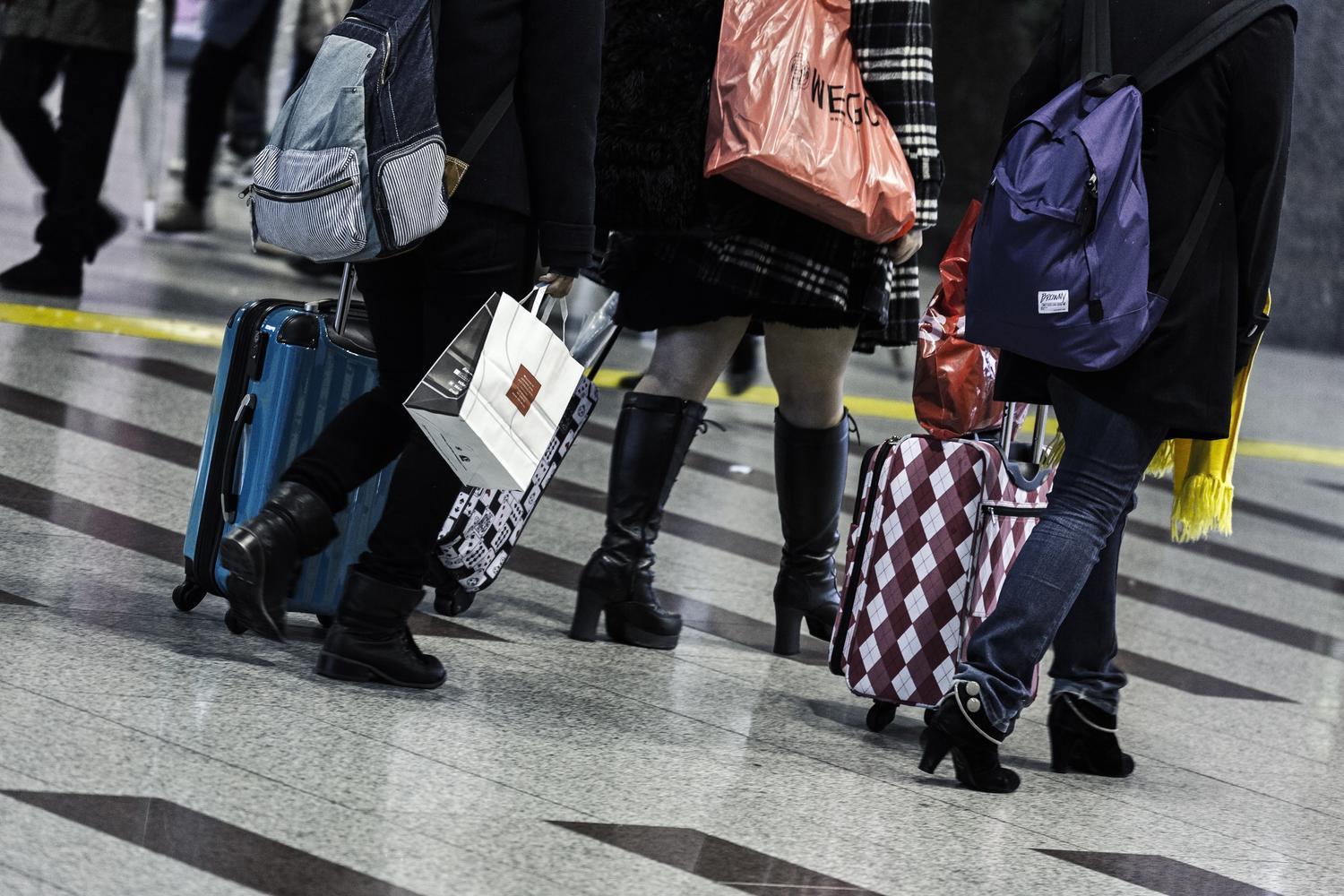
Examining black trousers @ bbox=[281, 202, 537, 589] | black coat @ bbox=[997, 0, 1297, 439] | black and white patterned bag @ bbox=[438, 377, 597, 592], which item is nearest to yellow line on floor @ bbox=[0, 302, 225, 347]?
black and white patterned bag @ bbox=[438, 377, 597, 592]

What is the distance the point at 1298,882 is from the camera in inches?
131

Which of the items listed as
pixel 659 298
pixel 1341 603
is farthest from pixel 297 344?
pixel 1341 603

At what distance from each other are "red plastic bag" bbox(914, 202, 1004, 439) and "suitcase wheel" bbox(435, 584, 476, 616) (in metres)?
1.06

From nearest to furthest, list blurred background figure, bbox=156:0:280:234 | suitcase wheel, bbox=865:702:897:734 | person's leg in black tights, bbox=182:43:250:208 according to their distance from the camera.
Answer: suitcase wheel, bbox=865:702:897:734
blurred background figure, bbox=156:0:280:234
person's leg in black tights, bbox=182:43:250:208

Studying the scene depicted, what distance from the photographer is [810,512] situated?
4.26 m

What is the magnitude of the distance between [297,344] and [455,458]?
0.52m

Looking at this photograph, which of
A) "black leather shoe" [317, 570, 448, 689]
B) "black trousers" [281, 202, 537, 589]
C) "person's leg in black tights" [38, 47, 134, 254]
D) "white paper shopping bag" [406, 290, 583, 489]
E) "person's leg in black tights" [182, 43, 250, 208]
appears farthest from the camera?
"person's leg in black tights" [182, 43, 250, 208]

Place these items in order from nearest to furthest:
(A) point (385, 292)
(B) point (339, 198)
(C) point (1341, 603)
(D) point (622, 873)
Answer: (D) point (622, 873) < (B) point (339, 198) < (A) point (385, 292) < (C) point (1341, 603)

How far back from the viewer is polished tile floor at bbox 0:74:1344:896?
2775mm

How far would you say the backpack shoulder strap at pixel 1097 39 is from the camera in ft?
11.2

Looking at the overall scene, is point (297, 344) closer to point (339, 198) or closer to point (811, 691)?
point (339, 198)

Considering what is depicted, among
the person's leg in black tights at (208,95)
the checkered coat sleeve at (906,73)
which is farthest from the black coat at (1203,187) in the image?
the person's leg in black tights at (208,95)

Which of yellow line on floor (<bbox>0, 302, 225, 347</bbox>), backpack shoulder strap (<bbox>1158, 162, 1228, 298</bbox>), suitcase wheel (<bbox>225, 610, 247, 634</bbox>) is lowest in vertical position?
suitcase wheel (<bbox>225, 610, 247, 634</bbox>)

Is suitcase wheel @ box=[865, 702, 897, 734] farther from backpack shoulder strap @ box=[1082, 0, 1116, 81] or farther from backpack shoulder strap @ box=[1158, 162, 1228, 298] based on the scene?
backpack shoulder strap @ box=[1082, 0, 1116, 81]
